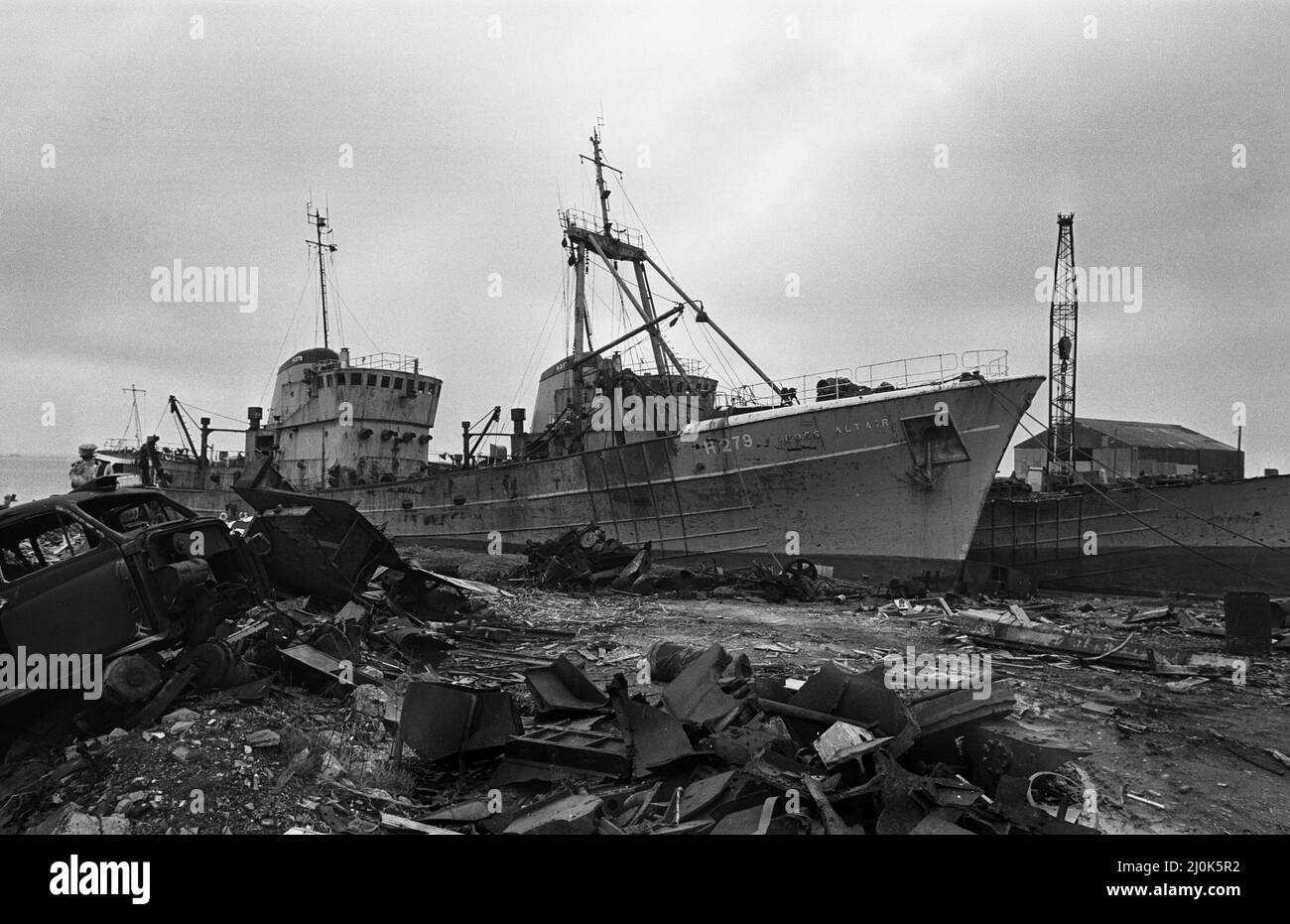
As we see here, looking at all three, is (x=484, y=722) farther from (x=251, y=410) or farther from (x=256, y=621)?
(x=251, y=410)

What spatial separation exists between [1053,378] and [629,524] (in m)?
23.1

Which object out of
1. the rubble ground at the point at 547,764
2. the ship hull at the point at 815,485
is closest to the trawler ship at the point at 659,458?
the ship hull at the point at 815,485

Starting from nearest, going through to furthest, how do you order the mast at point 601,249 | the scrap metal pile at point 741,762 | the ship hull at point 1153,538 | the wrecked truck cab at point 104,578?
the scrap metal pile at point 741,762 < the wrecked truck cab at point 104,578 < the ship hull at point 1153,538 < the mast at point 601,249

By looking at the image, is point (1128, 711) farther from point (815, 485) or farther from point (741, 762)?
point (815, 485)

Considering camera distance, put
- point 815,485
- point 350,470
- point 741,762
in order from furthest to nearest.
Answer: point 350,470 → point 815,485 → point 741,762

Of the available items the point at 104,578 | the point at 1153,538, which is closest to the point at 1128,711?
the point at 104,578

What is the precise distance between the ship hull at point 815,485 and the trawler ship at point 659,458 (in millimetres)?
35

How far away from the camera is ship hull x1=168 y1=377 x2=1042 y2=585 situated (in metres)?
15.6

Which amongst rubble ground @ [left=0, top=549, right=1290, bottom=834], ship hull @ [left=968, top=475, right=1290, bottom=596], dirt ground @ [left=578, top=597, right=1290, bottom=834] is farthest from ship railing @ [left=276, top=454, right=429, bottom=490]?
rubble ground @ [left=0, top=549, right=1290, bottom=834]

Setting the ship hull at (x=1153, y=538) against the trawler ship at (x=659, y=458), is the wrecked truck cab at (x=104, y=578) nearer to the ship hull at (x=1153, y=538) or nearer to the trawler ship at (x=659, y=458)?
the trawler ship at (x=659, y=458)

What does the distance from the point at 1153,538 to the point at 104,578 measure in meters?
22.2

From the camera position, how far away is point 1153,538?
61.4ft

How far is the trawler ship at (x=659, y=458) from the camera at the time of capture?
1574 cm
